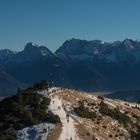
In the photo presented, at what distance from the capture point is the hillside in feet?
293

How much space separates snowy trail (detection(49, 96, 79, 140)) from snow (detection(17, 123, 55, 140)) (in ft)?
7.79

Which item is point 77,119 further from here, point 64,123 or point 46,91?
point 46,91

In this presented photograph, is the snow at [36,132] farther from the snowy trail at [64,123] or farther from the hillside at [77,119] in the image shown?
the snowy trail at [64,123]

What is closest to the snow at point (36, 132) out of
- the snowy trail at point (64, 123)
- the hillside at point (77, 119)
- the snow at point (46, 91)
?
the hillside at point (77, 119)

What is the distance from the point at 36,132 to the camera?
88188 millimetres

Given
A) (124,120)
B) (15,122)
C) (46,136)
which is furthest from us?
(124,120)

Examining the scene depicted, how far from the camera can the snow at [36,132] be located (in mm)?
86625

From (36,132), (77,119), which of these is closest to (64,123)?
(77,119)

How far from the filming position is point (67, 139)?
87125 millimetres

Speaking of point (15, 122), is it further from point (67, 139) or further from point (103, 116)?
point (103, 116)

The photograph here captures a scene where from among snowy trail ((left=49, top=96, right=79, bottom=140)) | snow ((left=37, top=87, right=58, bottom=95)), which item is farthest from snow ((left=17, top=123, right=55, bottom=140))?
snow ((left=37, top=87, right=58, bottom=95))

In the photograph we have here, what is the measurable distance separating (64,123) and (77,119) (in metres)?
5.74

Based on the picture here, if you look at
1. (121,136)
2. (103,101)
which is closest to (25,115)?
(121,136)

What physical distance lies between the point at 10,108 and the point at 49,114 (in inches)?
315
